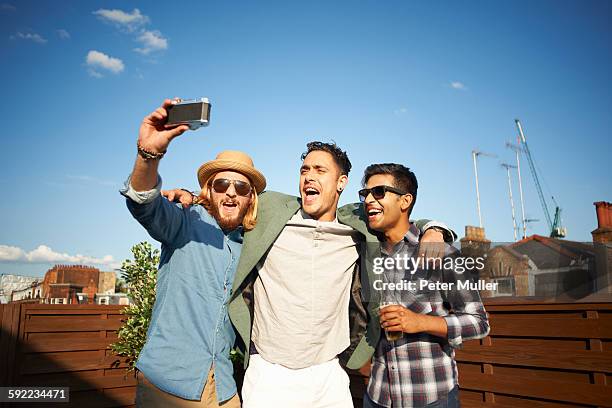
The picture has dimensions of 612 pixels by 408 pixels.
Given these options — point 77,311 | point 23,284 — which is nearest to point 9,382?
point 77,311

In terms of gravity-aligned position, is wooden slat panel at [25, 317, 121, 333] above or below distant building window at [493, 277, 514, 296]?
below

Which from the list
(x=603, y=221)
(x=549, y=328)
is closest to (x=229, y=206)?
(x=549, y=328)

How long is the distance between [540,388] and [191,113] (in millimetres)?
4327

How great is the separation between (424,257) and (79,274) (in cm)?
3885

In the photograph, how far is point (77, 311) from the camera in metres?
6.22

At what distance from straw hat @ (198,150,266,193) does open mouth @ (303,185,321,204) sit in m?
0.31

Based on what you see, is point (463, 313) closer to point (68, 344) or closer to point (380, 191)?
point (380, 191)

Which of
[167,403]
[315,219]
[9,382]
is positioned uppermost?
[315,219]

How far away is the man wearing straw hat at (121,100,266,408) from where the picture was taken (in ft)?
7.54

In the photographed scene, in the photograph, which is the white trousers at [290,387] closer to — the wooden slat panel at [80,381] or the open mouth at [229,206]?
the open mouth at [229,206]

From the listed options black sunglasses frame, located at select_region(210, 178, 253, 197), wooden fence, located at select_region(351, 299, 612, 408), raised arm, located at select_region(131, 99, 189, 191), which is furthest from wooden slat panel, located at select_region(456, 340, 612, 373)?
raised arm, located at select_region(131, 99, 189, 191)

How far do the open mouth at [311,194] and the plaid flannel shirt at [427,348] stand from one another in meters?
0.78

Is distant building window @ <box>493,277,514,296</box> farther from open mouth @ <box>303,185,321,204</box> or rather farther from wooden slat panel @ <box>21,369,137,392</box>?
wooden slat panel @ <box>21,369,137,392</box>

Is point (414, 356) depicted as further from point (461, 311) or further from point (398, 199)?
point (398, 199)
